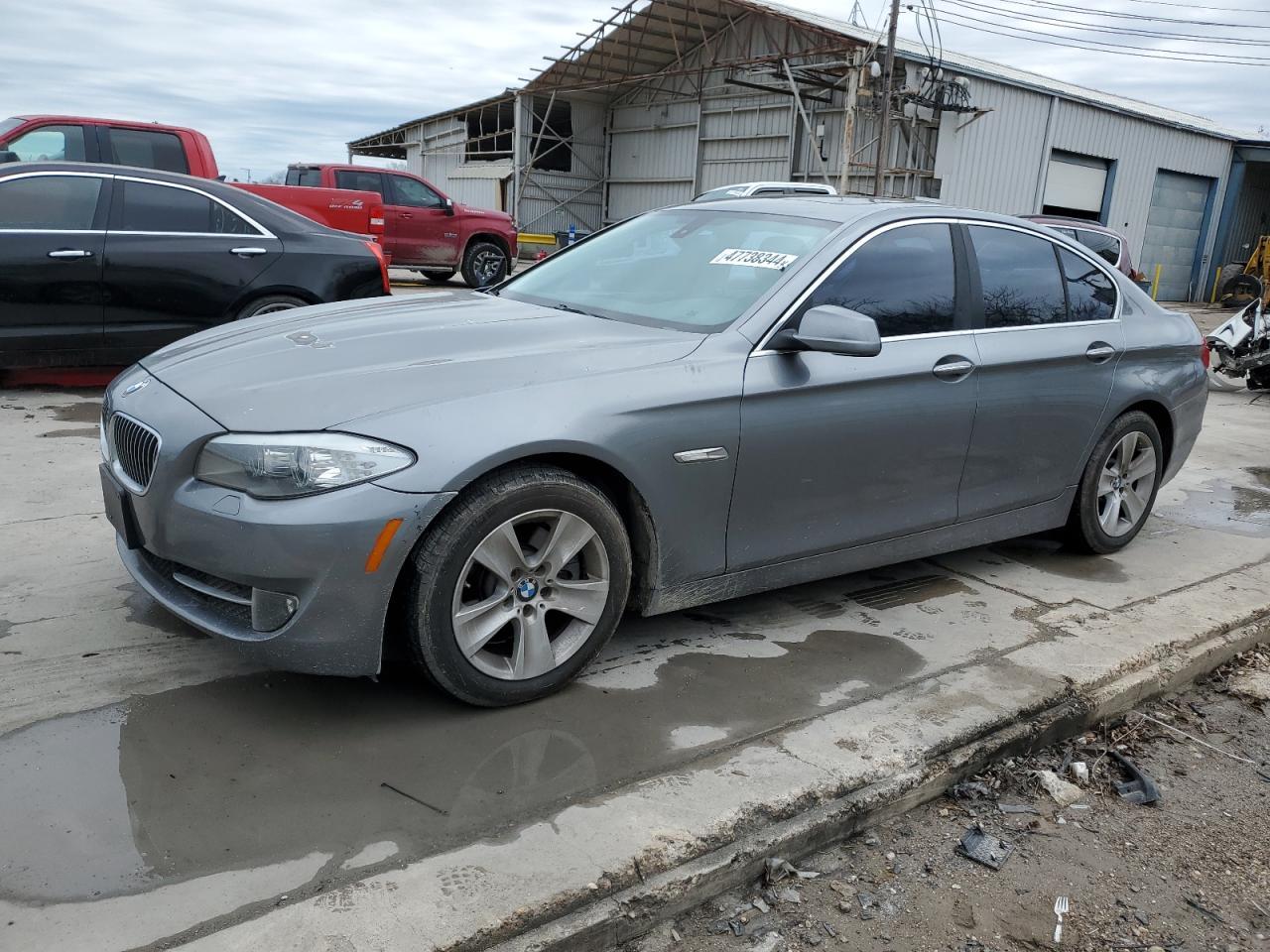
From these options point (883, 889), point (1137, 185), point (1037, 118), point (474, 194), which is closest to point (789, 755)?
point (883, 889)

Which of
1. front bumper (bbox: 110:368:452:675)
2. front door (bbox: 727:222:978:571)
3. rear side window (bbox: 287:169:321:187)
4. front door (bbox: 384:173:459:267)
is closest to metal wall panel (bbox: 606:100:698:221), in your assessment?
front door (bbox: 384:173:459:267)

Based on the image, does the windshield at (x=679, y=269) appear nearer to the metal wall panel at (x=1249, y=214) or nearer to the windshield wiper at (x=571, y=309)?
the windshield wiper at (x=571, y=309)

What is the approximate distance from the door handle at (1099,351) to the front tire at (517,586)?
258 cm

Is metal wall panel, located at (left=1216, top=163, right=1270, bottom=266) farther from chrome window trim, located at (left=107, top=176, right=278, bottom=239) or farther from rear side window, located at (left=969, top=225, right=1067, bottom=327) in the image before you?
chrome window trim, located at (left=107, top=176, right=278, bottom=239)

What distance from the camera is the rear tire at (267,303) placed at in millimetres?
7578

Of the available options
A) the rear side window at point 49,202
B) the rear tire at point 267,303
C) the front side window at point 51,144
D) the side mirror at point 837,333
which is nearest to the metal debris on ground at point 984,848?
the side mirror at point 837,333

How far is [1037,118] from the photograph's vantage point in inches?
933

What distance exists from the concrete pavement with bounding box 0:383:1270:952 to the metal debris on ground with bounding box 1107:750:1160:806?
226 millimetres

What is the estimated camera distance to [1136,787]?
330 centimetres

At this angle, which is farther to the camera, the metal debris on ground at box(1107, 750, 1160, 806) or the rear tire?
the rear tire

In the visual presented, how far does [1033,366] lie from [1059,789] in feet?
6.17

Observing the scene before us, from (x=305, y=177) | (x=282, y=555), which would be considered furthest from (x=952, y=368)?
(x=305, y=177)

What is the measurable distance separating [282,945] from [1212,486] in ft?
22.0

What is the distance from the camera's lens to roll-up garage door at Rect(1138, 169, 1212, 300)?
28047 millimetres
